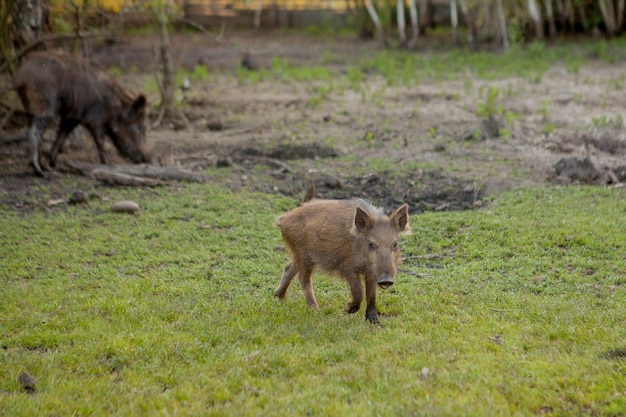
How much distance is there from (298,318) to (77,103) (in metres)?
6.30

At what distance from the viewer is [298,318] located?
6.48 metres

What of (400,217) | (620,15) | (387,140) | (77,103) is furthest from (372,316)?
(620,15)

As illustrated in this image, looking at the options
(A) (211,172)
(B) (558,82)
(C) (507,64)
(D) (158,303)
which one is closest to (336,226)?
(D) (158,303)

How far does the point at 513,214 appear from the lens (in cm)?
902

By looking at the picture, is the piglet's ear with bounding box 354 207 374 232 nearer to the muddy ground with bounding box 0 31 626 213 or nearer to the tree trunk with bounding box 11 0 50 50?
the muddy ground with bounding box 0 31 626 213

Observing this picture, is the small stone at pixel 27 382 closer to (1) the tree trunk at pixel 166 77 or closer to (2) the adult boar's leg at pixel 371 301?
(2) the adult boar's leg at pixel 371 301

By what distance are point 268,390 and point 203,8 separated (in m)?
21.5

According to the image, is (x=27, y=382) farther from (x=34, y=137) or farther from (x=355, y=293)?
(x=34, y=137)

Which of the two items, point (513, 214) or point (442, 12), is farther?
point (442, 12)

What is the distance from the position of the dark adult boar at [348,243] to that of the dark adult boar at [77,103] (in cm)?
543

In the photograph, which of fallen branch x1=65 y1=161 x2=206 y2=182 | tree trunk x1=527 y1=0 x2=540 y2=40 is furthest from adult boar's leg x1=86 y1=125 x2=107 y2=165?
tree trunk x1=527 y1=0 x2=540 y2=40

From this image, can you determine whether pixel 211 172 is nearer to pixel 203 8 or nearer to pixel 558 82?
pixel 558 82

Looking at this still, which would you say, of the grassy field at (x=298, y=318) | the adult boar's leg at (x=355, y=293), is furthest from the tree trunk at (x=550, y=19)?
the adult boar's leg at (x=355, y=293)

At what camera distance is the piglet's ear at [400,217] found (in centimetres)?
653
